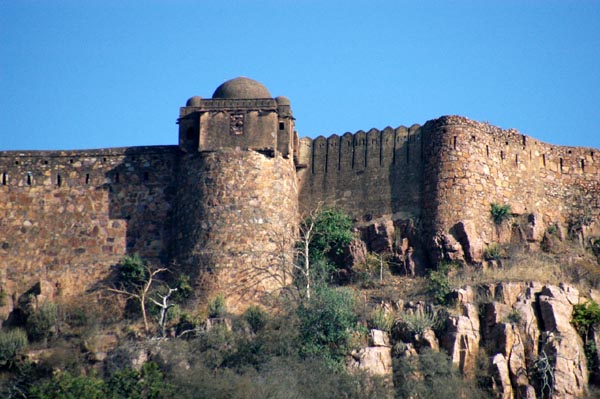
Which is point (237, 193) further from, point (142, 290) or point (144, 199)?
point (142, 290)

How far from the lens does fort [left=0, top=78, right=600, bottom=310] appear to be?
41031 mm

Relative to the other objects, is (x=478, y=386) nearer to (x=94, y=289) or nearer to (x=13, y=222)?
(x=94, y=289)

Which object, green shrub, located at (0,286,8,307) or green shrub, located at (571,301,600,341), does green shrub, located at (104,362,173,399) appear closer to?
green shrub, located at (0,286,8,307)

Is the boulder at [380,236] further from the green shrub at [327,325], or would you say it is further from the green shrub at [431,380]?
the green shrub at [431,380]

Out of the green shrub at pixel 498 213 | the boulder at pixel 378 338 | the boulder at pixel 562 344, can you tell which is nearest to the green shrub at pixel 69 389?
the boulder at pixel 378 338

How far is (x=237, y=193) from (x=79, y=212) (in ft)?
17.3

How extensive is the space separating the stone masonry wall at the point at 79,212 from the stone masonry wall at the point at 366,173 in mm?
4299

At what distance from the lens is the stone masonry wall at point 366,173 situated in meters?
42.5

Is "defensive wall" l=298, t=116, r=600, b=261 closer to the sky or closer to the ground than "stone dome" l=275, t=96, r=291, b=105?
closer to the ground

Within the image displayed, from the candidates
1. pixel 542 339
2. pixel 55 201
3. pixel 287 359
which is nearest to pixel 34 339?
pixel 55 201

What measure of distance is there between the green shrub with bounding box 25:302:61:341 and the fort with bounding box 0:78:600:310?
1.35 meters

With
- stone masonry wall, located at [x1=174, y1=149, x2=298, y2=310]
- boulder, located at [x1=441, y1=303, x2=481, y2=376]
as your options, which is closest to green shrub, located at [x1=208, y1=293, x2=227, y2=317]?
stone masonry wall, located at [x1=174, y1=149, x2=298, y2=310]

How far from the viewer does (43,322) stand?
40219 millimetres

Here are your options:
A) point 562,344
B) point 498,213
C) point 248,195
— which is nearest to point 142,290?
point 248,195
